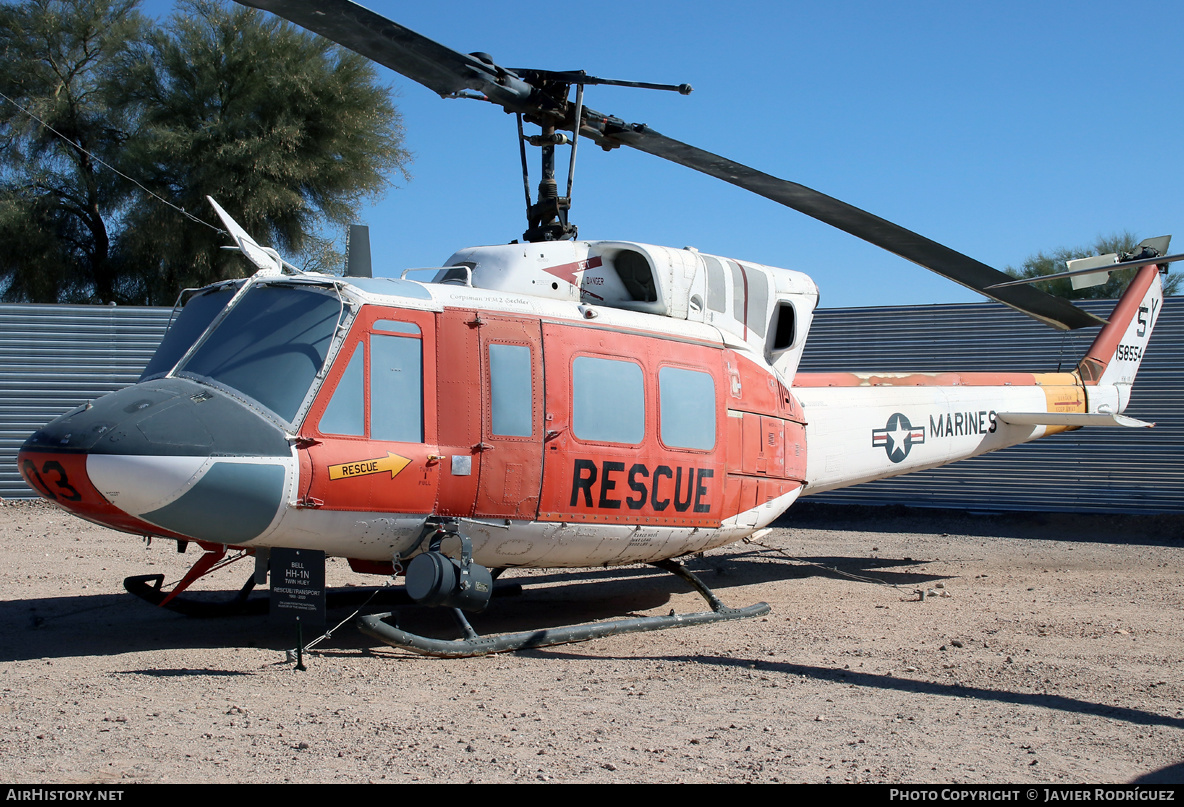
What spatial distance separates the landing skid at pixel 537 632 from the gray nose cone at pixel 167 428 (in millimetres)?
1351

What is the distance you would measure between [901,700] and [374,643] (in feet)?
11.9

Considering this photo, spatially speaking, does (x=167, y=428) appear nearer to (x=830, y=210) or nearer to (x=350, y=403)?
(x=350, y=403)

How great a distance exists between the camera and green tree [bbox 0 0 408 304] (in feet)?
72.4

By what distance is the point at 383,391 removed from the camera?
20.3 ft

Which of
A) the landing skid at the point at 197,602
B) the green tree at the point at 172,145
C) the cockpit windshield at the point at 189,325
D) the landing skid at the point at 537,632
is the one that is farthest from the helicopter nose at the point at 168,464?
the green tree at the point at 172,145

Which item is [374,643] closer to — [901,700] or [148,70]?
[901,700]

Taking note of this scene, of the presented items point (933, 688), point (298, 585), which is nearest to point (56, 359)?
point (298, 585)

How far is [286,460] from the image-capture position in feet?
18.8

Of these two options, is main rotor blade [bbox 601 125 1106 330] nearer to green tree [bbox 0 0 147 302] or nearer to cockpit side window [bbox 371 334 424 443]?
cockpit side window [bbox 371 334 424 443]

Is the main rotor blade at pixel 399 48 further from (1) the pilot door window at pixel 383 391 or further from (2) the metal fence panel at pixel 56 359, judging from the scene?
(2) the metal fence panel at pixel 56 359

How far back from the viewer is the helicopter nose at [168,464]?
5.38 metres

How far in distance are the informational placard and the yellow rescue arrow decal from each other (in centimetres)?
61

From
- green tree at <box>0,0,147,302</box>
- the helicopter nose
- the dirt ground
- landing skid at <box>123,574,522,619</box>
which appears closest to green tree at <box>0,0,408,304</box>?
green tree at <box>0,0,147,302</box>
